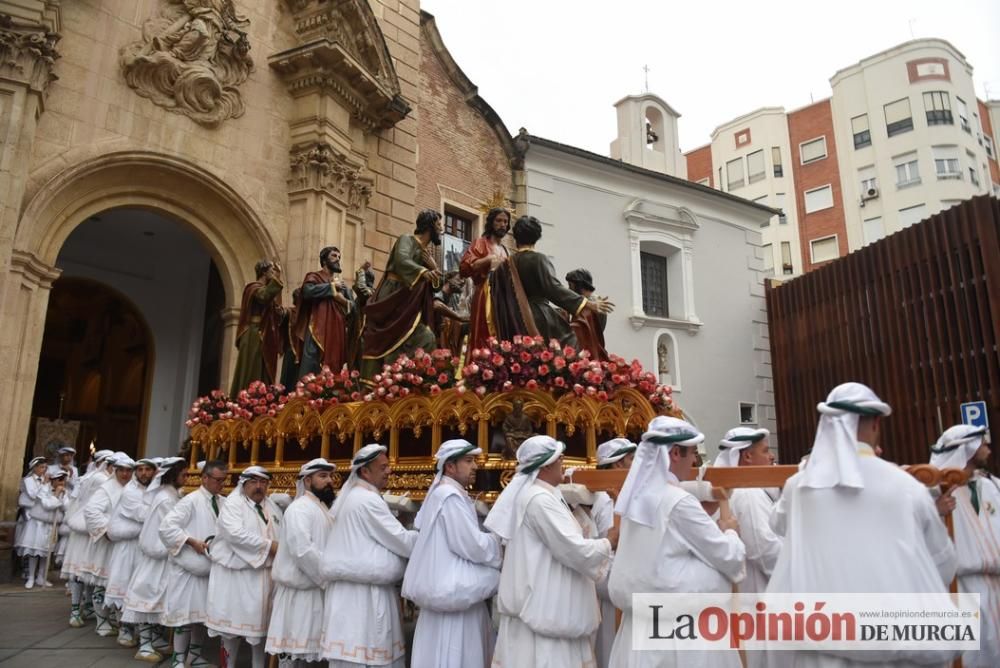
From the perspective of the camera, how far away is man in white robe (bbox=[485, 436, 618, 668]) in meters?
3.85

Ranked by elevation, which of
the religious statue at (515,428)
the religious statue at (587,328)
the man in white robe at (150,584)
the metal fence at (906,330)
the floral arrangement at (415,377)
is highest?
the metal fence at (906,330)

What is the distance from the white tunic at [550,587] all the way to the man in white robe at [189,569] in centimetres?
331

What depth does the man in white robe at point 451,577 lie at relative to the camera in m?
4.40

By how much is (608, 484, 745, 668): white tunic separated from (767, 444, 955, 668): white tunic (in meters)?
0.34

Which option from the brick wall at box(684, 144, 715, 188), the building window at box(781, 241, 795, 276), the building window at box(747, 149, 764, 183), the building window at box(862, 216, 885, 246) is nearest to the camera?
the building window at box(862, 216, 885, 246)

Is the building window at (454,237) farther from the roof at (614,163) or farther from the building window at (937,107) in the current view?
the building window at (937,107)

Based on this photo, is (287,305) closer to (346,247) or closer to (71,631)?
(346,247)

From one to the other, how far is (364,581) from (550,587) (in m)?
1.49

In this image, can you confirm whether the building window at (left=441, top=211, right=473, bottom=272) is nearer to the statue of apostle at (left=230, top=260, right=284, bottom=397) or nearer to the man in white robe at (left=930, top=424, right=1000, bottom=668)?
the statue of apostle at (left=230, top=260, right=284, bottom=397)

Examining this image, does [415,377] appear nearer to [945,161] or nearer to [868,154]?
[945,161]

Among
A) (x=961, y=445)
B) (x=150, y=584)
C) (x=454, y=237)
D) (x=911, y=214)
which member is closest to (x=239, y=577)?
(x=150, y=584)

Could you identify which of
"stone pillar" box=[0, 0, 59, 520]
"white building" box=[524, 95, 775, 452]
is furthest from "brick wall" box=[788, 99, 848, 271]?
"stone pillar" box=[0, 0, 59, 520]

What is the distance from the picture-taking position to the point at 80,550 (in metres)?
8.26

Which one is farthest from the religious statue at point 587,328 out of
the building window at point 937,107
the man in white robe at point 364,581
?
the building window at point 937,107
